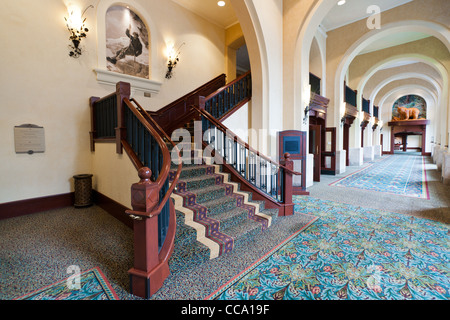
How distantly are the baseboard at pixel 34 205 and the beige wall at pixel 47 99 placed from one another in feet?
0.35

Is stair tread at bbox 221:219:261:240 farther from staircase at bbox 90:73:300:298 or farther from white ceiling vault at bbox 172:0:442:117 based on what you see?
white ceiling vault at bbox 172:0:442:117

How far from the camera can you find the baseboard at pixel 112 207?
11.5ft

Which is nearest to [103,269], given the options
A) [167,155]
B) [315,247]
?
[167,155]

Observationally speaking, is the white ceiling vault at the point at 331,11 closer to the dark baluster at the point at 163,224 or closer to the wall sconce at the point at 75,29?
the wall sconce at the point at 75,29

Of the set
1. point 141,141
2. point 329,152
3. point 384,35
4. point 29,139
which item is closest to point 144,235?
point 141,141

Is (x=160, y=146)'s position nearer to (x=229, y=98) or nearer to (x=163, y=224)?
(x=163, y=224)

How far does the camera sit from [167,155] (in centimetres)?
239

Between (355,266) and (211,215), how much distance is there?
6.42 feet

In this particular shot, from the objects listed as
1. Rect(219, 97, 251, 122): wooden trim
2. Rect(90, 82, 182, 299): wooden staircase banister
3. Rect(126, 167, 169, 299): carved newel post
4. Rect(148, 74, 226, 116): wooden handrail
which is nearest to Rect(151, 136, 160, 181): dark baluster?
Rect(90, 82, 182, 299): wooden staircase banister

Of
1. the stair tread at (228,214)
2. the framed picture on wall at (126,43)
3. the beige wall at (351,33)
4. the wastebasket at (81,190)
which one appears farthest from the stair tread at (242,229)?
the beige wall at (351,33)

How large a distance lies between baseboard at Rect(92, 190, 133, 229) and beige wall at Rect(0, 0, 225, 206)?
142mm

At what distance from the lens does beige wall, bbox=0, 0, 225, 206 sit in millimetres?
3887

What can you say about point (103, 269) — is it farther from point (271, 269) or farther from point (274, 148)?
point (274, 148)
